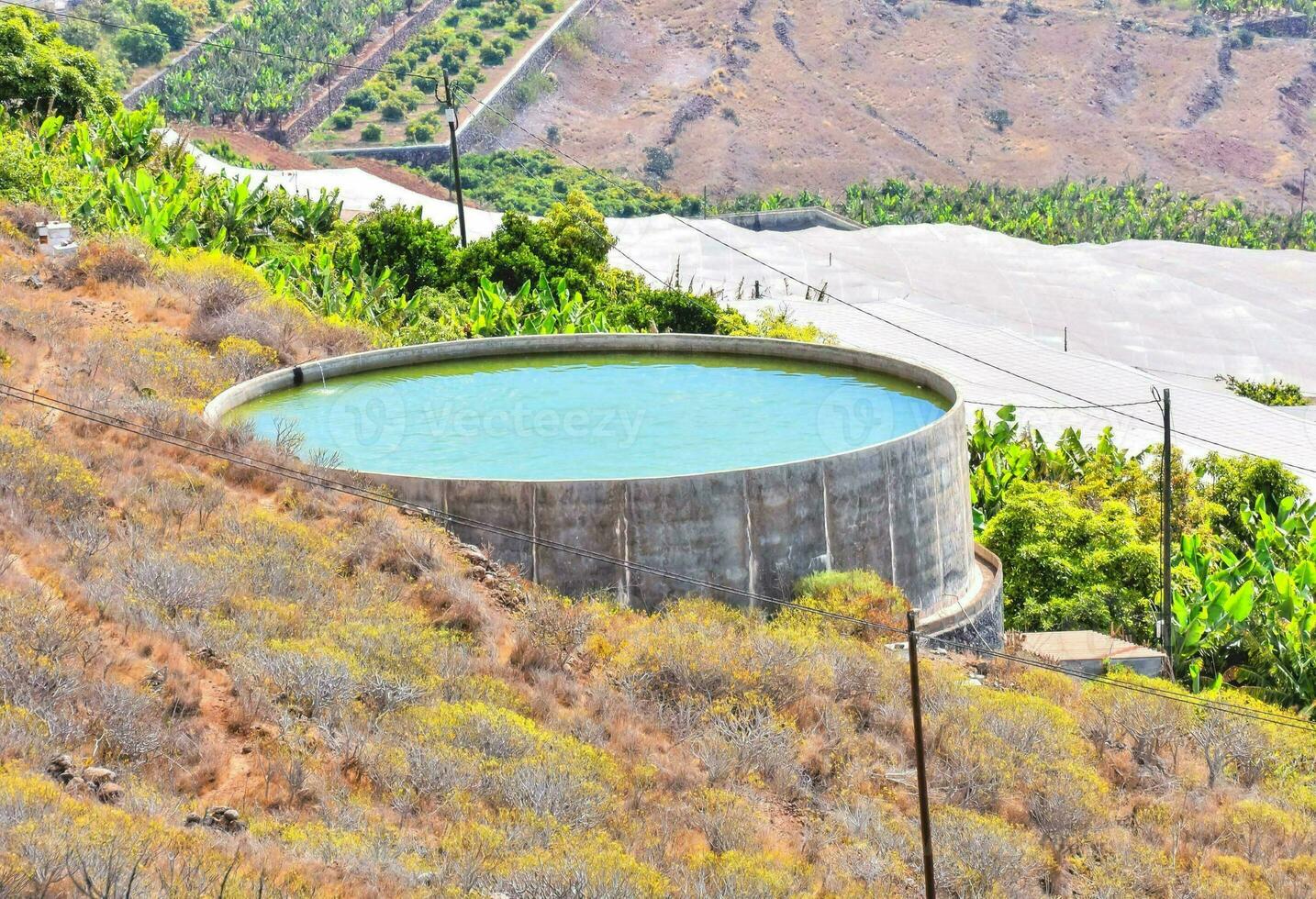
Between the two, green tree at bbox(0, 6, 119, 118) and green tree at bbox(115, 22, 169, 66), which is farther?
green tree at bbox(115, 22, 169, 66)

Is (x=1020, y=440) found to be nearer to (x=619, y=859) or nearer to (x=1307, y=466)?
(x=1307, y=466)

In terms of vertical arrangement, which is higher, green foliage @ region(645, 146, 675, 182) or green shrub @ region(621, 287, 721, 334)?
green shrub @ region(621, 287, 721, 334)

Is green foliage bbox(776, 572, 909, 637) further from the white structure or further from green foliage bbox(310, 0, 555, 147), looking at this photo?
green foliage bbox(310, 0, 555, 147)

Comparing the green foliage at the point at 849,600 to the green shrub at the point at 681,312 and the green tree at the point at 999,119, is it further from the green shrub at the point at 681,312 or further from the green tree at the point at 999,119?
the green tree at the point at 999,119

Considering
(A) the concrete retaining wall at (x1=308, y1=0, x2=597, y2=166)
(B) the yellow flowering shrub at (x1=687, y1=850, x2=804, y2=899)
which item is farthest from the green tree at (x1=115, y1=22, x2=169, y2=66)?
(B) the yellow flowering shrub at (x1=687, y1=850, x2=804, y2=899)

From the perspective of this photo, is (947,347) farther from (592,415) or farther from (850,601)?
(850,601)

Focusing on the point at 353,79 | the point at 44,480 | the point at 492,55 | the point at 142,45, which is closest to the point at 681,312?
the point at 44,480

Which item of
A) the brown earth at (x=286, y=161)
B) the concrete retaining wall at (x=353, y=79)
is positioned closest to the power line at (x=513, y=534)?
the brown earth at (x=286, y=161)
